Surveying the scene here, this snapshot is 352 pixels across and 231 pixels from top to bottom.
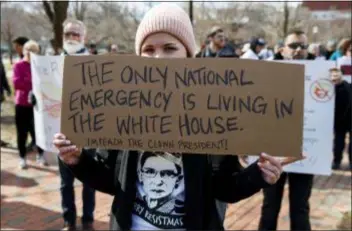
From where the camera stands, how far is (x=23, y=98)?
6.92 meters

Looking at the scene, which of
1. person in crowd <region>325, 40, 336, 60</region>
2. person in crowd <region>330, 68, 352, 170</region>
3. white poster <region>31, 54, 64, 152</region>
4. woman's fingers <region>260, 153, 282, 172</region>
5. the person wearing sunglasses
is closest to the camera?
woman's fingers <region>260, 153, 282, 172</region>

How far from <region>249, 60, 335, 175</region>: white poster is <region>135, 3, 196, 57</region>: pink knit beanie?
1787 mm

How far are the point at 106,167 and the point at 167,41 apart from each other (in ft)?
1.94

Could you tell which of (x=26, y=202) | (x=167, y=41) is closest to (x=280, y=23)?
(x=26, y=202)

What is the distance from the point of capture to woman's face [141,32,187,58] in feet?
6.54

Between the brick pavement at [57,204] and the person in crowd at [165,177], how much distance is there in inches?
110

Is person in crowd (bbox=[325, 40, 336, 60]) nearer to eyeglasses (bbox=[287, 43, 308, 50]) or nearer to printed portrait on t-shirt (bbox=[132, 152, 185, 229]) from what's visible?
eyeglasses (bbox=[287, 43, 308, 50])

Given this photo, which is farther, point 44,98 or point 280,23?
point 280,23

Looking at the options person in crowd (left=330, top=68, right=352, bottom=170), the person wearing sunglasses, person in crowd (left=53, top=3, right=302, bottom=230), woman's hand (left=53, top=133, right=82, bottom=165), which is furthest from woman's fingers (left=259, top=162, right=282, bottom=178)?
the person wearing sunglasses

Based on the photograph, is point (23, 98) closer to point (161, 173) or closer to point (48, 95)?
point (48, 95)

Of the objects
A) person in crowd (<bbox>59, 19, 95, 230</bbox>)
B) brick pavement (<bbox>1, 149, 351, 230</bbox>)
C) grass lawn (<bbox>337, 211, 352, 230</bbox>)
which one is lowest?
brick pavement (<bbox>1, 149, 351, 230</bbox>)

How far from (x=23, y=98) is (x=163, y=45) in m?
5.35

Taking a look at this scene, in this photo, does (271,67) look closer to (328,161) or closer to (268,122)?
(268,122)

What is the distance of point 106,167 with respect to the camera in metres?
2.07
